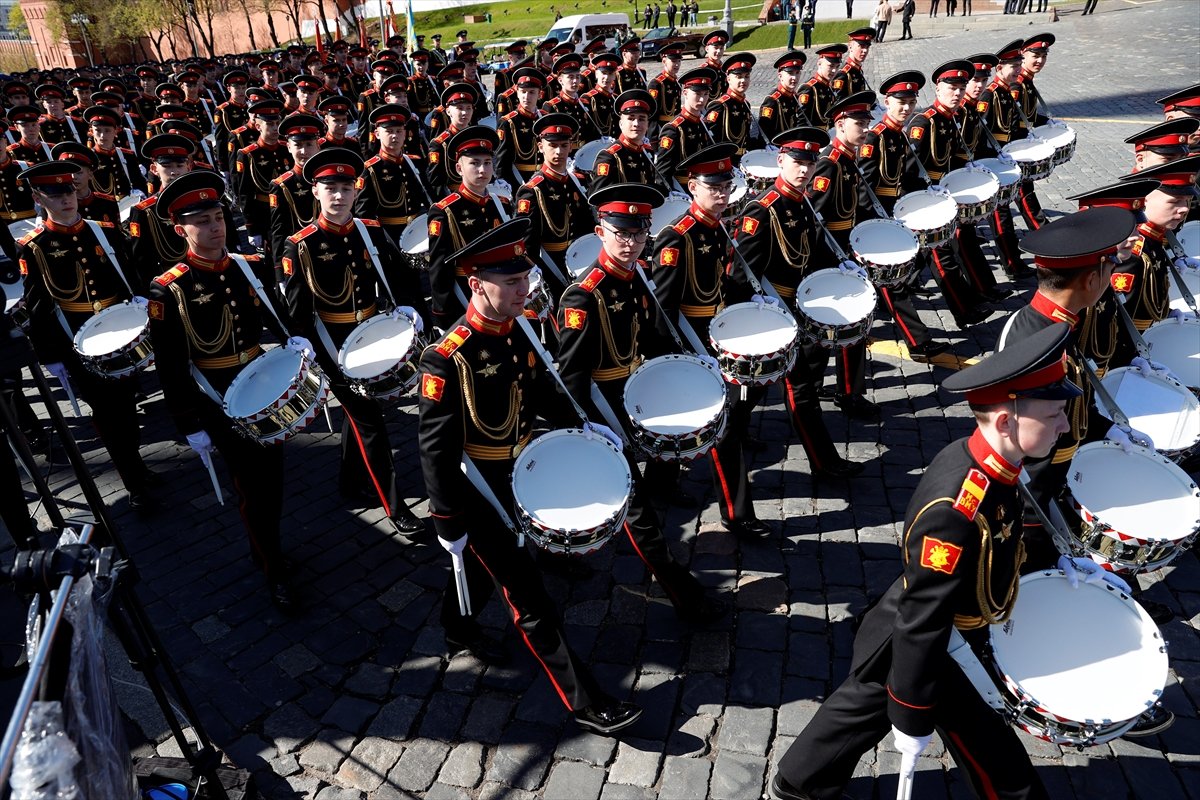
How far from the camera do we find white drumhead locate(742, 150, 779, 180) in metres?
9.34

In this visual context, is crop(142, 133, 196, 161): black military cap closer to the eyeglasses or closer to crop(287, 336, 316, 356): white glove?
crop(287, 336, 316, 356): white glove

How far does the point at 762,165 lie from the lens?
9633mm

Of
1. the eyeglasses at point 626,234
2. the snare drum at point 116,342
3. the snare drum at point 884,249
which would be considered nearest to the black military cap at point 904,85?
the snare drum at point 884,249

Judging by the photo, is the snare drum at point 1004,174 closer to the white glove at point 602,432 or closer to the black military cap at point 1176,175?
the black military cap at point 1176,175

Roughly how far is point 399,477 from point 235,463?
1763mm

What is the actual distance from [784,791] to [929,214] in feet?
18.1

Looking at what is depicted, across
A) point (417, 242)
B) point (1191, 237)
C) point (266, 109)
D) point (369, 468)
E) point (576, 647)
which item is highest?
point (266, 109)

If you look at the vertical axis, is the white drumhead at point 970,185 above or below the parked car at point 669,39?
below

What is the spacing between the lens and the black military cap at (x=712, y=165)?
5375 mm

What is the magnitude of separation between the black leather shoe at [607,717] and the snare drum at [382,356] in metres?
2.33

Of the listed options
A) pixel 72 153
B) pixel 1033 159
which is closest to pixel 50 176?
pixel 72 153

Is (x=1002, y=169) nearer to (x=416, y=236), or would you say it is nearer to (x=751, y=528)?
(x=751, y=528)

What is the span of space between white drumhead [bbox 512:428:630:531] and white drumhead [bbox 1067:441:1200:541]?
2.26 meters

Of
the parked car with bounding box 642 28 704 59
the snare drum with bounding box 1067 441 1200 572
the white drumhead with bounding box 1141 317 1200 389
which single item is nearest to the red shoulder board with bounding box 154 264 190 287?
the snare drum with bounding box 1067 441 1200 572
